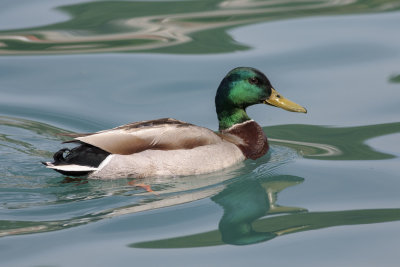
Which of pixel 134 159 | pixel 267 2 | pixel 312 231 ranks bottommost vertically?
pixel 312 231

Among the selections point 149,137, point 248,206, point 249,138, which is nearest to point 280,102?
point 249,138

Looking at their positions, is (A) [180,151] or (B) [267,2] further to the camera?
(B) [267,2]

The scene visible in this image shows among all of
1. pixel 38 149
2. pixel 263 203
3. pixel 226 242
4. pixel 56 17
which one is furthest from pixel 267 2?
pixel 226 242

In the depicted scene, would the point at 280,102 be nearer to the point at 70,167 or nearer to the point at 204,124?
the point at 204,124

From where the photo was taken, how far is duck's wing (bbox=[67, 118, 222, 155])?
25.5 ft

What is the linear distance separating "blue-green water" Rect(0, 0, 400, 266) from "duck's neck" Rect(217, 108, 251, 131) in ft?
1.57

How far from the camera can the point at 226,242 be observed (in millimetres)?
6344

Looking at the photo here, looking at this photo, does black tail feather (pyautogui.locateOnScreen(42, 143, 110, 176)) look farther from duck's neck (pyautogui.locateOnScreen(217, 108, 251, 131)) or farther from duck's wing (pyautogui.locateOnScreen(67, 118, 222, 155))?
duck's neck (pyautogui.locateOnScreen(217, 108, 251, 131))

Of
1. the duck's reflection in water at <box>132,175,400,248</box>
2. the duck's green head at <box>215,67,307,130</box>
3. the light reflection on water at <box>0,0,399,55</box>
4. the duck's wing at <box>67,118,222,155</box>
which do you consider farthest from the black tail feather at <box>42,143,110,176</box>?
the light reflection on water at <box>0,0,399,55</box>

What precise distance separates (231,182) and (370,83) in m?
3.00

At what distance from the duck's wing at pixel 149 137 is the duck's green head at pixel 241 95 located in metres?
0.67

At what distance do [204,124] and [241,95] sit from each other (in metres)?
0.99

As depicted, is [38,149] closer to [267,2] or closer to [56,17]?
[56,17]

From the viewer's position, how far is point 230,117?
883 cm
